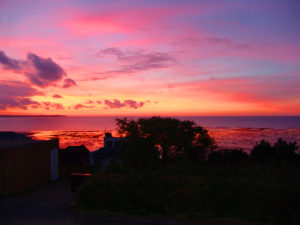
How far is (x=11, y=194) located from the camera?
44.9ft

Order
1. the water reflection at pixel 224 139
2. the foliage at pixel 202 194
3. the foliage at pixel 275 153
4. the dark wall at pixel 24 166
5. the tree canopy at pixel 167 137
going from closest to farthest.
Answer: the foliage at pixel 202 194 < the dark wall at pixel 24 166 < the foliage at pixel 275 153 < the tree canopy at pixel 167 137 < the water reflection at pixel 224 139

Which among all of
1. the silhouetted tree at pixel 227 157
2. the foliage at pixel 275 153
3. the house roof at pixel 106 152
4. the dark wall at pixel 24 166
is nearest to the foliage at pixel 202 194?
the dark wall at pixel 24 166

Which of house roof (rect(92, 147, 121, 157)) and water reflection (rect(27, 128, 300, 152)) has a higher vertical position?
house roof (rect(92, 147, 121, 157))

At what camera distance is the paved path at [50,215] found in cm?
920

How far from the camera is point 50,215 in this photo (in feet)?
33.3

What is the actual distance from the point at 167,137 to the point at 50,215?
31.9 ft

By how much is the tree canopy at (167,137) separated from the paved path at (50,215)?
6289 mm

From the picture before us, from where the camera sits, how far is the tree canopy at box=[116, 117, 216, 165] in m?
17.8

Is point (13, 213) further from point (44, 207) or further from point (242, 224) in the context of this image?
point (242, 224)

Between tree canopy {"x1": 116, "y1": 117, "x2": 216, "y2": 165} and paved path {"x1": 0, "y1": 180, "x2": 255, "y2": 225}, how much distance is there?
6.29 meters

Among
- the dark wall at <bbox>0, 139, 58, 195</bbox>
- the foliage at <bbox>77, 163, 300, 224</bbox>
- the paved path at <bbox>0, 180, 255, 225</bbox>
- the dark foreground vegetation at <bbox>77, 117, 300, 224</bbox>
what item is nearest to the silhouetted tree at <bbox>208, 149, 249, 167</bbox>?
the dark foreground vegetation at <bbox>77, 117, 300, 224</bbox>

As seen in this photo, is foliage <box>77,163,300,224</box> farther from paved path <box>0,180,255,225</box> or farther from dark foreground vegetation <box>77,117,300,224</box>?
paved path <box>0,180,255,225</box>

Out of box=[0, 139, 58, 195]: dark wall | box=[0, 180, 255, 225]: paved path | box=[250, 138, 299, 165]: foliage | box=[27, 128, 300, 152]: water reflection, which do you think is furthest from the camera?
box=[27, 128, 300, 152]: water reflection

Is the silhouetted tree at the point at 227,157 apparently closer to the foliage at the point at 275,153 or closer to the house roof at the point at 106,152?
the foliage at the point at 275,153
